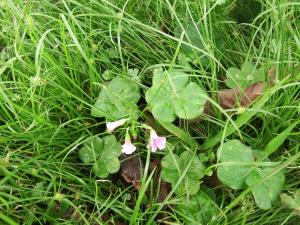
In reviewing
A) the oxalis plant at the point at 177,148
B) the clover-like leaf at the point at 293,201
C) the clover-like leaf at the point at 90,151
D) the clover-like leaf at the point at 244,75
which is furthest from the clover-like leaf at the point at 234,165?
the clover-like leaf at the point at 90,151

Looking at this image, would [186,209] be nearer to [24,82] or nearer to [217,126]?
[217,126]

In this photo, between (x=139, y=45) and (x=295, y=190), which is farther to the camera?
(x=139, y=45)

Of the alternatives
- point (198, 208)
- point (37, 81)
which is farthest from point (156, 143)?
point (37, 81)

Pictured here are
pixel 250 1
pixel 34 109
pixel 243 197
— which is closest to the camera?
pixel 243 197

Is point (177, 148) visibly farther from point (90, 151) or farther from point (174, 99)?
point (90, 151)

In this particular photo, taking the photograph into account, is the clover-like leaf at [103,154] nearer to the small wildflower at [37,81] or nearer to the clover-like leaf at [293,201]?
the small wildflower at [37,81]

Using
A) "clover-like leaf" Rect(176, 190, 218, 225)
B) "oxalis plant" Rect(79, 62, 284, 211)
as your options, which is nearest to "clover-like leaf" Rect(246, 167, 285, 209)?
"oxalis plant" Rect(79, 62, 284, 211)

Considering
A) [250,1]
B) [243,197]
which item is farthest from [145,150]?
[250,1]
